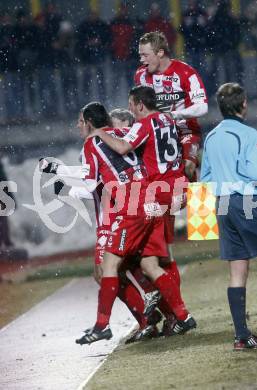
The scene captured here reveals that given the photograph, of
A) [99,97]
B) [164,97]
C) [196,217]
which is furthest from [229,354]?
[99,97]

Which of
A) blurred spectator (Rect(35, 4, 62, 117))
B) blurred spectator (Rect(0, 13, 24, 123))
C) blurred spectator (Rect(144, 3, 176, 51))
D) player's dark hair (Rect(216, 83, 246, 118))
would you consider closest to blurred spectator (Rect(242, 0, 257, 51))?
blurred spectator (Rect(144, 3, 176, 51))

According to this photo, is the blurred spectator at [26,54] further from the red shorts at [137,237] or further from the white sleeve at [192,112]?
the red shorts at [137,237]

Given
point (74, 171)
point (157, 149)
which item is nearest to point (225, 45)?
point (157, 149)

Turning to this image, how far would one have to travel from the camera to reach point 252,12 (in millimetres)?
21453

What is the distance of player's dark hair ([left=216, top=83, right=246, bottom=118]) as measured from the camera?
25.6ft

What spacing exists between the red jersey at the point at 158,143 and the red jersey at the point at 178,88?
45 centimetres

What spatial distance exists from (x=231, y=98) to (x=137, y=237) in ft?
4.88

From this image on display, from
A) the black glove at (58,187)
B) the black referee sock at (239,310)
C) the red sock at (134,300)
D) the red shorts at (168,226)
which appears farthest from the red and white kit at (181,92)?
the black referee sock at (239,310)

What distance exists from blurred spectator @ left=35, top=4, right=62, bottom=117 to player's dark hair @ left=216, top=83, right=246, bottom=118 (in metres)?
12.8

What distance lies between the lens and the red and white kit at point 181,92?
30.7 ft

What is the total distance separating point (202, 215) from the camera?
15.5 meters

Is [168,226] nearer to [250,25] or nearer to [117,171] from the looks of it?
[117,171]

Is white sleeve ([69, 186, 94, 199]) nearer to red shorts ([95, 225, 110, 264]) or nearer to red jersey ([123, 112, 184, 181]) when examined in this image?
red shorts ([95, 225, 110, 264])

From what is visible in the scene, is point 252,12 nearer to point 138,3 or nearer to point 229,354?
point 138,3
